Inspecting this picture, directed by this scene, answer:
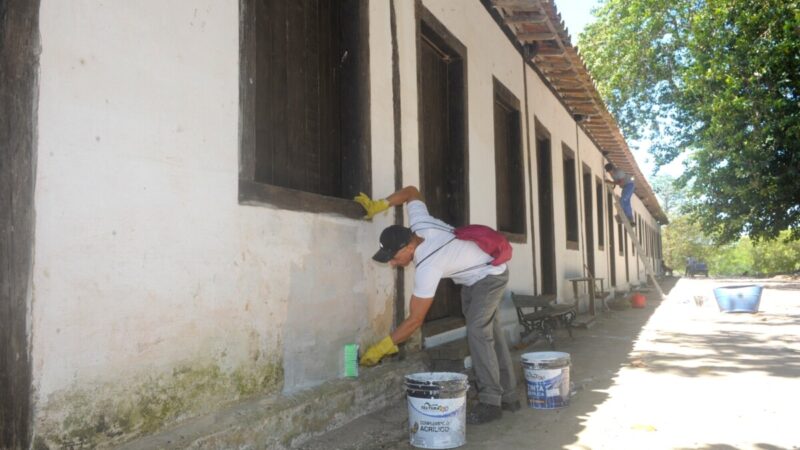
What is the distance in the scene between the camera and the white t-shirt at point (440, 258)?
3.99 metres

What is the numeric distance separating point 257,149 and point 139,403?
63.7 inches

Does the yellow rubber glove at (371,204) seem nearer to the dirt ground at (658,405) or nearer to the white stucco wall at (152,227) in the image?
the white stucco wall at (152,227)

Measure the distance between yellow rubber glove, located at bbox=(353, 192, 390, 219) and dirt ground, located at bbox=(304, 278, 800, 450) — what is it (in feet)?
4.42

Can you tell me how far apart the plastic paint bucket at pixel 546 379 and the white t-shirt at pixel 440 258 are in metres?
0.75

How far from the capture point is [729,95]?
1747 centimetres

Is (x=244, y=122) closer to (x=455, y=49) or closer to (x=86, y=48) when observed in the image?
(x=86, y=48)

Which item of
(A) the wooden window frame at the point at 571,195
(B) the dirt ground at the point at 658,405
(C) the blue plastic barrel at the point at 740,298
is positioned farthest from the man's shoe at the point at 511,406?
(C) the blue plastic barrel at the point at 740,298

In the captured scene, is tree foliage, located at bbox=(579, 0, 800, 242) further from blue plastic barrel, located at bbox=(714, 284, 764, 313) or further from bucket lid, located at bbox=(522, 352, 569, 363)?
bucket lid, located at bbox=(522, 352, 569, 363)

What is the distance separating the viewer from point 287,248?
3668 mm

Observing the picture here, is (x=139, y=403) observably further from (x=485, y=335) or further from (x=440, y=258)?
(x=485, y=335)

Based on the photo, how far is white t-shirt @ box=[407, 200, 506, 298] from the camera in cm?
399

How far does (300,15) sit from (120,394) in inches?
109

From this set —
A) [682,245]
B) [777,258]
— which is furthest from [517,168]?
[682,245]

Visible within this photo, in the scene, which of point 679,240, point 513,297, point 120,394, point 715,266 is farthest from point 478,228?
point 715,266
